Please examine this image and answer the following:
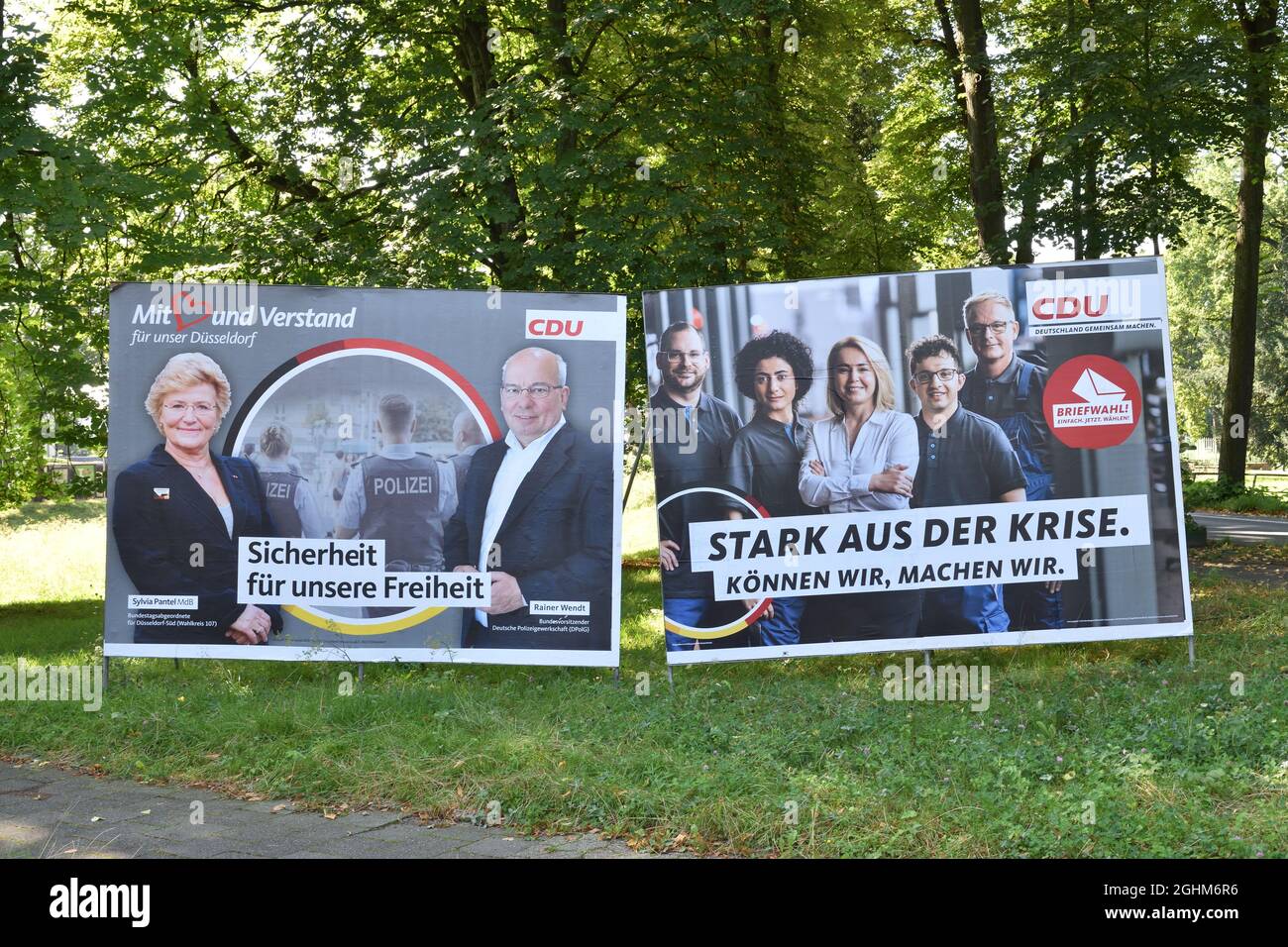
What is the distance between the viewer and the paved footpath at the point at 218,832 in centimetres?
556

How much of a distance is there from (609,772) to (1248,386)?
23157 mm

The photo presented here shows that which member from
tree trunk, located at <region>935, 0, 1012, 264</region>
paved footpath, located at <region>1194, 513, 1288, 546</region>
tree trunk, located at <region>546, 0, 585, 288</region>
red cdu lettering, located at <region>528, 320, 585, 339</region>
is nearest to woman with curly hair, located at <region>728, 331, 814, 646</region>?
red cdu lettering, located at <region>528, 320, 585, 339</region>

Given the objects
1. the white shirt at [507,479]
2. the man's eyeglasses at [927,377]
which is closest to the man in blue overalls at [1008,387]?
the man's eyeglasses at [927,377]

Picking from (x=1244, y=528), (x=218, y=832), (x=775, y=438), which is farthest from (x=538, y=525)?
(x=1244, y=528)

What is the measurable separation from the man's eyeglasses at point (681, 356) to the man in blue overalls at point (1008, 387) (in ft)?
7.10

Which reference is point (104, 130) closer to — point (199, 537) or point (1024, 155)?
point (199, 537)

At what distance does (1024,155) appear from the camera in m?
17.2

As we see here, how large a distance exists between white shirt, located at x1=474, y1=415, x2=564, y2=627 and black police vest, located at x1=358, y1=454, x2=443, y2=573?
38 centimetres

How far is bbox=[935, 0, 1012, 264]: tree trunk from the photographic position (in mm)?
16875

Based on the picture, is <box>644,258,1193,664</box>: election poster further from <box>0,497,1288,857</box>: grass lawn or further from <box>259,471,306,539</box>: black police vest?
<box>259,471,306,539</box>: black police vest

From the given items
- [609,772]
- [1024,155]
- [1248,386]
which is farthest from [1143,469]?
[1248,386]

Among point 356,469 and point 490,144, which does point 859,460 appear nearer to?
point 356,469

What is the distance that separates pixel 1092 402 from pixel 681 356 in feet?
11.0

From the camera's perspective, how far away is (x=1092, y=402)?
9.13m
